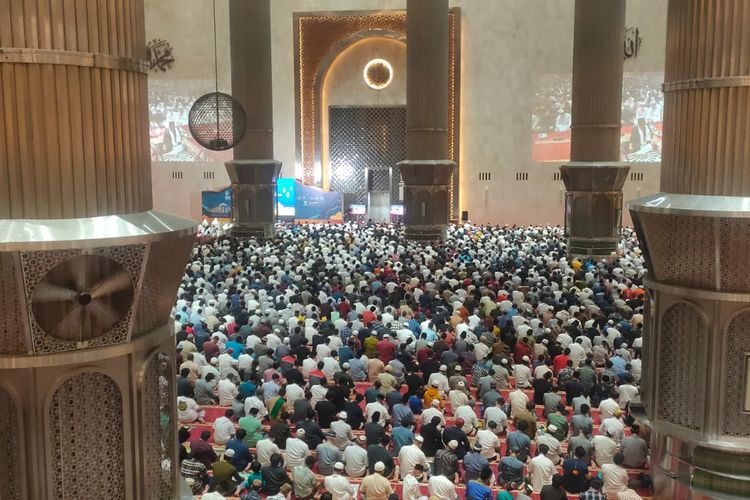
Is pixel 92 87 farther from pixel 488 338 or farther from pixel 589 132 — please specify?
pixel 589 132

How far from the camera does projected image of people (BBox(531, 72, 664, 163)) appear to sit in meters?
20.0

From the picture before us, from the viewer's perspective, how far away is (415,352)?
880 centimetres

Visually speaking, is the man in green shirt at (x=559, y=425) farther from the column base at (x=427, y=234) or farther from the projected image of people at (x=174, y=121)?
the projected image of people at (x=174, y=121)

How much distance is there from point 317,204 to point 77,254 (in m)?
18.7

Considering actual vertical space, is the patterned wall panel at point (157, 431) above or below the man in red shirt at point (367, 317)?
above

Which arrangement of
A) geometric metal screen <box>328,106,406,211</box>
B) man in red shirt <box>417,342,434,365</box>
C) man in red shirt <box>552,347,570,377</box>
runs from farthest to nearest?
geometric metal screen <box>328,106,406,211</box>, man in red shirt <box>417,342,434,365</box>, man in red shirt <box>552,347,570,377</box>

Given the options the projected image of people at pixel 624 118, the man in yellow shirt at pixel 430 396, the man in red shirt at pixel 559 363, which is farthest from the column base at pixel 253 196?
the man in yellow shirt at pixel 430 396

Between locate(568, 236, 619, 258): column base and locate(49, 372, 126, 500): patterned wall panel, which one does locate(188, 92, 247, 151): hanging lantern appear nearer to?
locate(568, 236, 619, 258): column base

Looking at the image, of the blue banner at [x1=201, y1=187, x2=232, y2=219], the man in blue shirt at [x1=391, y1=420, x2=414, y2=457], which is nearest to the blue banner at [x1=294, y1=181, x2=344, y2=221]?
the blue banner at [x1=201, y1=187, x2=232, y2=219]

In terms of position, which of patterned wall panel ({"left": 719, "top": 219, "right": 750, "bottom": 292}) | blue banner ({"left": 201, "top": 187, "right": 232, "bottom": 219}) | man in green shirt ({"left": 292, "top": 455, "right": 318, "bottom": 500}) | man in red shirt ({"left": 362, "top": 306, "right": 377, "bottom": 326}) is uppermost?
patterned wall panel ({"left": 719, "top": 219, "right": 750, "bottom": 292})

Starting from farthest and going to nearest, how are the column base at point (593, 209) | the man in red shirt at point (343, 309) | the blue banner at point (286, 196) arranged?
1. the blue banner at point (286, 196)
2. the column base at point (593, 209)
3. the man in red shirt at point (343, 309)

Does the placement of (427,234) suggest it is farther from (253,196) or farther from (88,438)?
(88,438)

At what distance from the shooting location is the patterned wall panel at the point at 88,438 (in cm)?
297

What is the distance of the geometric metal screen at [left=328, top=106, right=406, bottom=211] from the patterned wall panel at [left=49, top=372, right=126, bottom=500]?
751 inches
